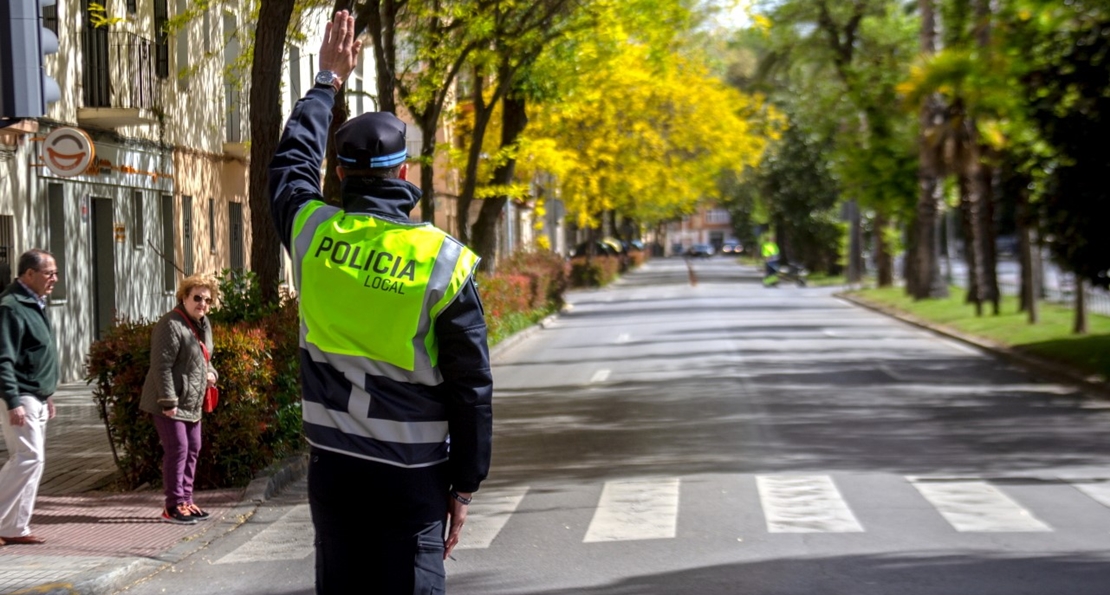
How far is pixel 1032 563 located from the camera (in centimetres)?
741

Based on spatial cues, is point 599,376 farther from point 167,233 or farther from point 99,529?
point 99,529

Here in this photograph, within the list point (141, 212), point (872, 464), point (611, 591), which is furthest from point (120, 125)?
point (611, 591)

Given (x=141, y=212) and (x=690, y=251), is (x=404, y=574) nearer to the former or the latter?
(x=141, y=212)

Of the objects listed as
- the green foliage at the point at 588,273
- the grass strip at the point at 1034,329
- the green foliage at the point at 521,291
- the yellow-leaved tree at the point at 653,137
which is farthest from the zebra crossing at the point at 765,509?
the green foliage at the point at 588,273

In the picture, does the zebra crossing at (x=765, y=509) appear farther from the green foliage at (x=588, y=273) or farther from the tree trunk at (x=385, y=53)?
the green foliage at (x=588, y=273)

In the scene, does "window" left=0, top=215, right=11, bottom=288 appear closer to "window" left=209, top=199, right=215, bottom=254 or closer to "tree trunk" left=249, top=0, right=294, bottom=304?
"tree trunk" left=249, top=0, right=294, bottom=304

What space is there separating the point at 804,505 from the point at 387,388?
6.09 metres

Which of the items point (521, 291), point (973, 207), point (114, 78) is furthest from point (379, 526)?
point (973, 207)

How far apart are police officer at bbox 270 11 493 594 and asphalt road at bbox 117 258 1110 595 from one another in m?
3.42

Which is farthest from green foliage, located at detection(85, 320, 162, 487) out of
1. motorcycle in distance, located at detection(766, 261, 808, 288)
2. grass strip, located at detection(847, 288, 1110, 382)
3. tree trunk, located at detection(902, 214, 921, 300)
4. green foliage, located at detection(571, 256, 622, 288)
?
motorcycle in distance, located at detection(766, 261, 808, 288)

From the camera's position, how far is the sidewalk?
748cm

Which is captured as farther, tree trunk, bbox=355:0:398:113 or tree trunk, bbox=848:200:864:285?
tree trunk, bbox=848:200:864:285

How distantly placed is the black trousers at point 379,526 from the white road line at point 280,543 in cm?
467

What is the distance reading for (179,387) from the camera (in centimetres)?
916
